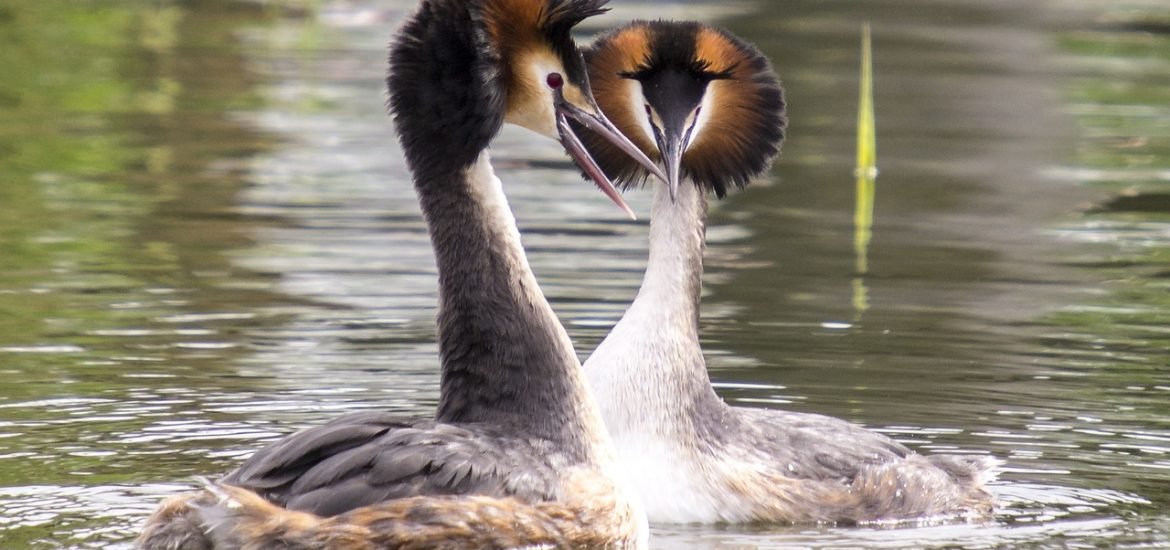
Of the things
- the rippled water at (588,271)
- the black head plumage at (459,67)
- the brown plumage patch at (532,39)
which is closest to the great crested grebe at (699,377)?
the rippled water at (588,271)

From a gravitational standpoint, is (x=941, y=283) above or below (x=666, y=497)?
above

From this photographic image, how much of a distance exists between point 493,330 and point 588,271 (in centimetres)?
→ 538

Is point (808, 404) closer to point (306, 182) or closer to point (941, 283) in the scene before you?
point (941, 283)

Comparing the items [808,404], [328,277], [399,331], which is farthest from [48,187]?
[808,404]

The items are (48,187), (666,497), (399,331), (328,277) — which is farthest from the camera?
(48,187)

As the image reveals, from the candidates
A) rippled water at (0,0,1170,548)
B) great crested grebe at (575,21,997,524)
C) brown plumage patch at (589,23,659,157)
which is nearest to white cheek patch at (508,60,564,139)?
great crested grebe at (575,21,997,524)

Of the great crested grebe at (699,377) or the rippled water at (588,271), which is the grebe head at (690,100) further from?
the rippled water at (588,271)

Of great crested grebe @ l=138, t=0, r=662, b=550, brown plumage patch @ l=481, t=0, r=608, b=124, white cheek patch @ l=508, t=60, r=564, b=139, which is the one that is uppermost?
brown plumage patch @ l=481, t=0, r=608, b=124

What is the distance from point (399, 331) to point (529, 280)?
3.79 meters

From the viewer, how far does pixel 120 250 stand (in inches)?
531

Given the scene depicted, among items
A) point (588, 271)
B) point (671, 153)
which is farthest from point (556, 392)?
point (588, 271)

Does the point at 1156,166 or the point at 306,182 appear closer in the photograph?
the point at 306,182

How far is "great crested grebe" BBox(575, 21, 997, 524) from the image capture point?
27.8 feet

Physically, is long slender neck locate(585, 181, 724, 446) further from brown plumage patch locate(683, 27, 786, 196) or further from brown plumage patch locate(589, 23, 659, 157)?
brown plumage patch locate(589, 23, 659, 157)
